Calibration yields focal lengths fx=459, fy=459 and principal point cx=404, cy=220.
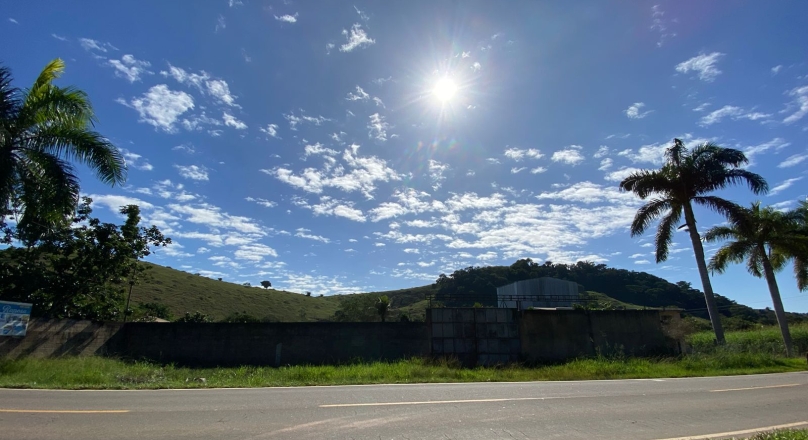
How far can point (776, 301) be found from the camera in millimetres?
25250

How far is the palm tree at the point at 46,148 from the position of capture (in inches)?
563

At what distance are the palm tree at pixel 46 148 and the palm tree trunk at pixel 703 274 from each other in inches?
1033

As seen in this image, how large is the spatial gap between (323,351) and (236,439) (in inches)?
720

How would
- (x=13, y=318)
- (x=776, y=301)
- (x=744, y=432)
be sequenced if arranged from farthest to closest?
(x=776, y=301), (x=13, y=318), (x=744, y=432)

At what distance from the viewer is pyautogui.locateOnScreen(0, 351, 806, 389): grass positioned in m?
12.5

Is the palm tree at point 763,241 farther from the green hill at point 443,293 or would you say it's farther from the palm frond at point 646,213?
the green hill at point 443,293

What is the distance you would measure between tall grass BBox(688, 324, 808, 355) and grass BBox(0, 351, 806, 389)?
2.36 m

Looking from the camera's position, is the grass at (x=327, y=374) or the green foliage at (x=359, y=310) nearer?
the grass at (x=327, y=374)

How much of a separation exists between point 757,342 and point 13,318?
35512 millimetres

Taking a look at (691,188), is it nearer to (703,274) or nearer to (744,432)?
(703,274)

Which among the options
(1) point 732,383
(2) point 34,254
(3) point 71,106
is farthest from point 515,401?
(2) point 34,254

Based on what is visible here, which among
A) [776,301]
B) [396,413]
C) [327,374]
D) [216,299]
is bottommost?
[396,413]

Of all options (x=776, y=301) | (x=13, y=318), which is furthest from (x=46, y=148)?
(x=776, y=301)

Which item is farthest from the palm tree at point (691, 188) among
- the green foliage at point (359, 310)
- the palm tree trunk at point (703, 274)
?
the green foliage at point (359, 310)
